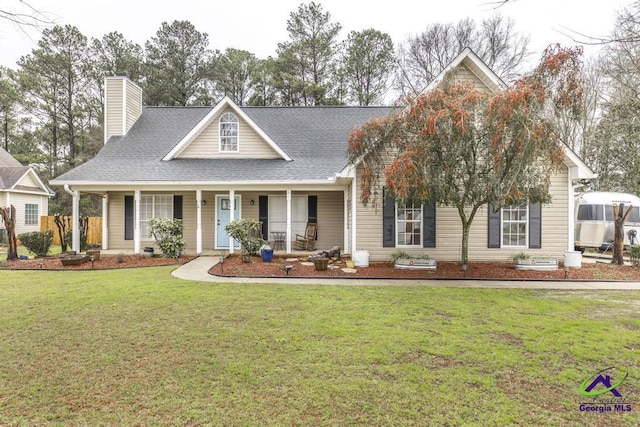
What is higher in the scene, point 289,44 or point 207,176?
point 289,44

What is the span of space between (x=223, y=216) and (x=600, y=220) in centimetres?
1557

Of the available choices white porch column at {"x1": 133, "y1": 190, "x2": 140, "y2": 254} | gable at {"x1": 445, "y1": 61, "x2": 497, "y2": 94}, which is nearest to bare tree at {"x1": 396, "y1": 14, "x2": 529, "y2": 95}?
gable at {"x1": 445, "y1": 61, "x2": 497, "y2": 94}

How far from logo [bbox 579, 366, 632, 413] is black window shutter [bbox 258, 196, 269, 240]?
36.9 feet

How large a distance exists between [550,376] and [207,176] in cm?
1125

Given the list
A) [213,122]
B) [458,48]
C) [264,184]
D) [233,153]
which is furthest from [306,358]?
[458,48]

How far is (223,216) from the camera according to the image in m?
→ 13.8

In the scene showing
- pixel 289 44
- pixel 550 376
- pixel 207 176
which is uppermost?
pixel 289 44

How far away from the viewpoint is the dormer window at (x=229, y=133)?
46.3 ft

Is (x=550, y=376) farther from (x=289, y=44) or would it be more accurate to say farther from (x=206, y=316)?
(x=289, y=44)

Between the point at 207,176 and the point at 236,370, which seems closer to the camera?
the point at 236,370

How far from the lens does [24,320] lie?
5207mm

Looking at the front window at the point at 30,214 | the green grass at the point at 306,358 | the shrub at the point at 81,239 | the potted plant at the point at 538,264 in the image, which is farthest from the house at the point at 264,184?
the front window at the point at 30,214

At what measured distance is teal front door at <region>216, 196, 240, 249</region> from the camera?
1373 centimetres

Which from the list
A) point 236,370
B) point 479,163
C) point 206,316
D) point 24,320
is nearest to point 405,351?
point 236,370
